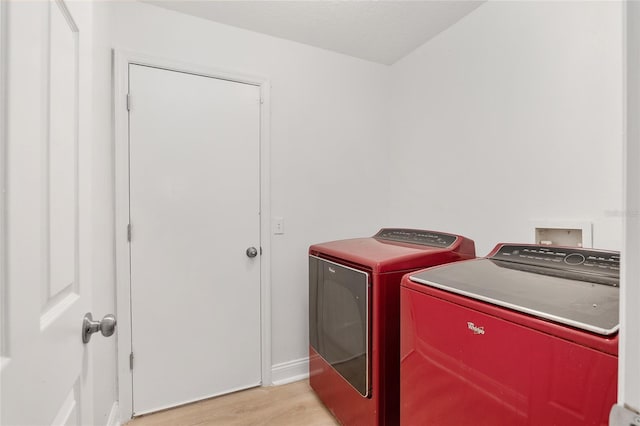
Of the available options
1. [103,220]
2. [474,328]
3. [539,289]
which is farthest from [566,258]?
[103,220]

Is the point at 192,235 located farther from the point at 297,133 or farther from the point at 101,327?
the point at 101,327

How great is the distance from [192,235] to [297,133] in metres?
1.02

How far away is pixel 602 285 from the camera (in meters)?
0.95

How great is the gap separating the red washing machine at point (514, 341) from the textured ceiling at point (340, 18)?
1557 mm

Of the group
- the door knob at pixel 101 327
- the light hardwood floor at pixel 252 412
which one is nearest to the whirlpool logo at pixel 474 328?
the door knob at pixel 101 327

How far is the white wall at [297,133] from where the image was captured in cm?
181

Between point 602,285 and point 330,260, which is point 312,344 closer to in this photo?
point 330,260

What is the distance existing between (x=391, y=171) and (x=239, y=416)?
6.77 ft

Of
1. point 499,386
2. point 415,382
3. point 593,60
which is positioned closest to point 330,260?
point 415,382

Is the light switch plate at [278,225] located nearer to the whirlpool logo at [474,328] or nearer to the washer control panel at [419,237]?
the washer control panel at [419,237]

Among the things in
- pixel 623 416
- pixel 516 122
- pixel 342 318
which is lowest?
pixel 342 318

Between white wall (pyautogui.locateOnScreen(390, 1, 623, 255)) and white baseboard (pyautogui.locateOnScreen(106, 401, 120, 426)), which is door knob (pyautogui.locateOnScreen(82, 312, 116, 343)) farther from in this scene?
white wall (pyautogui.locateOnScreen(390, 1, 623, 255))

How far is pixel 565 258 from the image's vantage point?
1.18 m

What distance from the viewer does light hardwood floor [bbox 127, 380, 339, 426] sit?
1.78 meters
